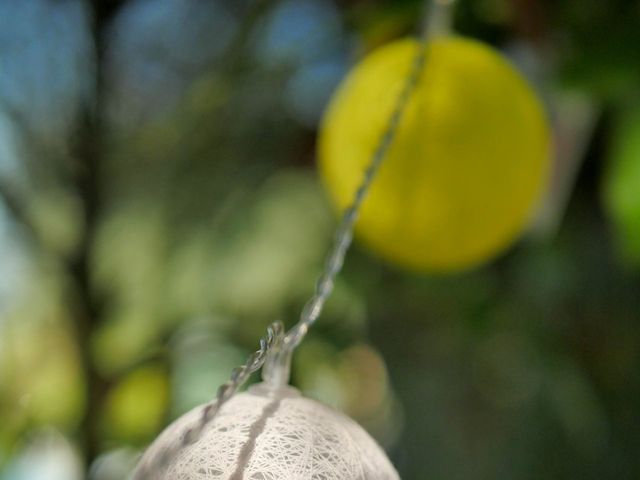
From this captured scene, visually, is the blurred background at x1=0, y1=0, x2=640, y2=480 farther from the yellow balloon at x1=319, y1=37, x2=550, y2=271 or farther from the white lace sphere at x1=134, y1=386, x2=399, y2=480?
the white lace sphere at x1=134, y1=386, x2=399, y2=480

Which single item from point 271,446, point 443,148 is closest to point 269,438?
point 271,446

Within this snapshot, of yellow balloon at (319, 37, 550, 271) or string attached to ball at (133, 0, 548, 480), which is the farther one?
yellow balloon at (319, 37, 550, 271)

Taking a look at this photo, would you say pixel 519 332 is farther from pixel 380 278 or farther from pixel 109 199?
pixel 109 199

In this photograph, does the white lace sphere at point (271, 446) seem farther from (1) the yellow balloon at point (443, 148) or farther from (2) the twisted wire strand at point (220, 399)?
(1) the yellow balloon at point (443, 148)

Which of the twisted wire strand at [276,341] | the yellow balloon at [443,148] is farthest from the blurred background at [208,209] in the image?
the twisted wire strand at [276,341]

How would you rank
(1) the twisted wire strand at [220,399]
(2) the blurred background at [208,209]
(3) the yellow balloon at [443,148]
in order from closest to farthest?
(1) the twisted wire strand at [220,399], (3) the yellow balloon at [443,148], (2) the blurred background at [208,209]

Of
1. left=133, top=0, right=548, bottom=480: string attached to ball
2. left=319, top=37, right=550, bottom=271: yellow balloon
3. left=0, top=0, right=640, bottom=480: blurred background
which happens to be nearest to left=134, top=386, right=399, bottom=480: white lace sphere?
left=133, top=0, right=548, bottom=480: string attached to ball

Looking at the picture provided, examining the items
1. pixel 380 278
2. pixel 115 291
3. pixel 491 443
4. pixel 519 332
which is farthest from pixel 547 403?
pixel 115 291
